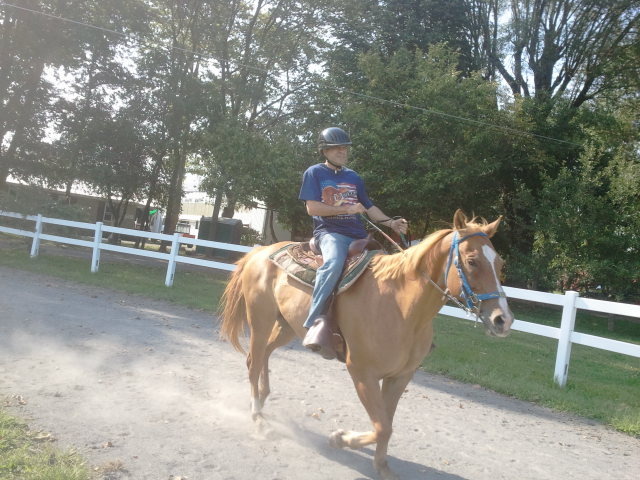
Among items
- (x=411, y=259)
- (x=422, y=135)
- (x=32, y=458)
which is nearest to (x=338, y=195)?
(x=411, y=259)

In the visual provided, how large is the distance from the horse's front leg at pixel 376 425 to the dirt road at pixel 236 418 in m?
0.20

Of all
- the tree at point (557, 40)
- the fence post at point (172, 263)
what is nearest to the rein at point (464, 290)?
the fence post at point (172, 263)

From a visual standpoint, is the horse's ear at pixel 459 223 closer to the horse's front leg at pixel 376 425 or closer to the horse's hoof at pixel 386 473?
the horse's front leg at pixel 376 425

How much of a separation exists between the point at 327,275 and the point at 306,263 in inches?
21.5

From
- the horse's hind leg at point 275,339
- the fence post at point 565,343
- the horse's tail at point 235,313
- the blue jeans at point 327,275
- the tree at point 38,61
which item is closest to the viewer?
the blue jeans at point 327,275

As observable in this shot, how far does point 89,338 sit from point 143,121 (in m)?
15.8

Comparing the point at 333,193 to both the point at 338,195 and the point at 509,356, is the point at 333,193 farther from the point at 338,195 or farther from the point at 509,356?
the point at 509,356

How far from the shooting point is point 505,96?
1983cm

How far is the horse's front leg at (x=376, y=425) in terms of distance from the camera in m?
3.68

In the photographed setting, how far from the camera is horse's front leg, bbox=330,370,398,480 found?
368cm

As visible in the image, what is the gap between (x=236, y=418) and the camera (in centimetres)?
473

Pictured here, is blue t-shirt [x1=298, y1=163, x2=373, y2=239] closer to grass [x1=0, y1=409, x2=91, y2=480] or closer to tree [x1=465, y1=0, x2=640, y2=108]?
grass [x1=0, y1=409, x2=91, y2=480]

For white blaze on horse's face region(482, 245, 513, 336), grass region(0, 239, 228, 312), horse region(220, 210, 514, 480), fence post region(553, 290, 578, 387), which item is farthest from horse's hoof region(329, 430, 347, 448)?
grass region(0, 239, 228, 312)

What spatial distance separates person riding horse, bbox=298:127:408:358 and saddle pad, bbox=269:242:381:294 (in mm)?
82
